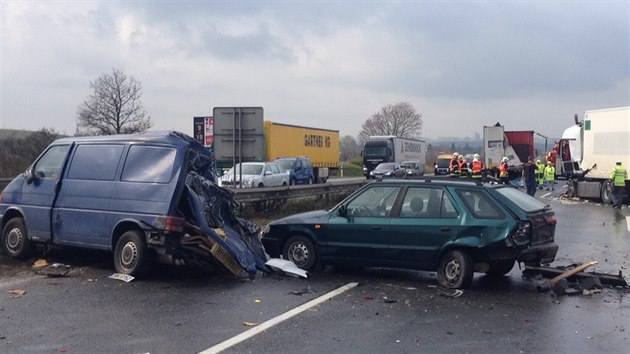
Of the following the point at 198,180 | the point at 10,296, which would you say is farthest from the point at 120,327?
the point at 198,180

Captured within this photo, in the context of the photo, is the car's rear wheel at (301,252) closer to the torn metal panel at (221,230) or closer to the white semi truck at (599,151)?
the torn metal panel at (221,230)

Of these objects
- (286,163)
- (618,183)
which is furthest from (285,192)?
(286,163)

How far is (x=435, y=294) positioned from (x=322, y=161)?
128 ft

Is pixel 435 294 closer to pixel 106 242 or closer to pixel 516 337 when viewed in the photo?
pixel 516 337

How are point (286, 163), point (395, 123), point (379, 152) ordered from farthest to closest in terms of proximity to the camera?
point (395, 123) → point (379, 152) → point (286, 163)

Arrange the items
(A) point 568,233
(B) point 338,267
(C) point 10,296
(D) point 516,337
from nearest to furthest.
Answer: (D) point 516,337
(C) point 10,296
(B) point 338,267
(A) point 568,233

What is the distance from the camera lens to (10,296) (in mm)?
8492

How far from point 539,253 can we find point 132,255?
221 inches

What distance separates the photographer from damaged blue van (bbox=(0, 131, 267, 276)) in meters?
9.34

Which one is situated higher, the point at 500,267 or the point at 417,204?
the point at 417,204

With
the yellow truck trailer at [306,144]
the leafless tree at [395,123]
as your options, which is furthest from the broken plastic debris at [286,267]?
the leafless tree at [395,123]

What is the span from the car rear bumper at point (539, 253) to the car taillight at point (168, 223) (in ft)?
15.1

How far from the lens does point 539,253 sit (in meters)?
8.85

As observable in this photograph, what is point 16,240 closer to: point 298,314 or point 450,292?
point 298,314
